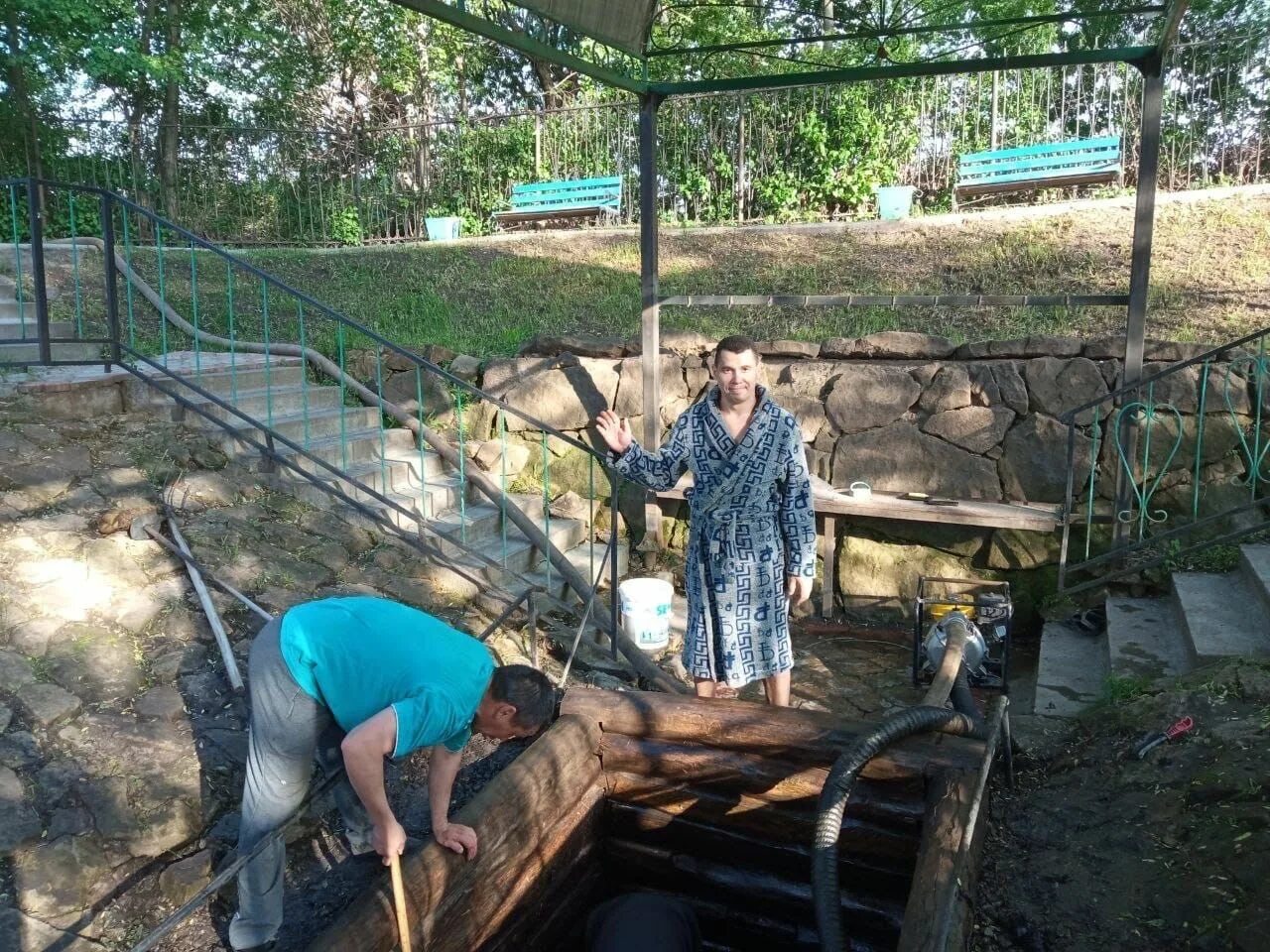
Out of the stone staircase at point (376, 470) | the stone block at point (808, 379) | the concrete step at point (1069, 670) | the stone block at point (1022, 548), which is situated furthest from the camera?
the stone block at point (808, 379)

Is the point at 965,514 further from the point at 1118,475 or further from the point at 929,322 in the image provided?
the point at 929,322

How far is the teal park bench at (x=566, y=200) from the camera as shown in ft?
36.9

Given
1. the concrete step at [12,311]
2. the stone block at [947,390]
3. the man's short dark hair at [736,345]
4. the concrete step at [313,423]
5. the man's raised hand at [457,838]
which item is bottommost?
the man's raised hand at [457,838]

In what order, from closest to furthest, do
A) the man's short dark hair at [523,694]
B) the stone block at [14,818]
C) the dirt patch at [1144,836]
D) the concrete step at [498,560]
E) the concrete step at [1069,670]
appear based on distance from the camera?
the man's short dark hair at [523,694] < the dirt patch at [1144,836] < the stone block at [14,818] < the concrete step at [1069,670] < the concrete step at [498,560]

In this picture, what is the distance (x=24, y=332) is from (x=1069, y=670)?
A: 5.87 metres

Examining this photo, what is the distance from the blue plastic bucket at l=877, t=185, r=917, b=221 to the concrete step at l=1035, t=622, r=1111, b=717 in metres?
5.74

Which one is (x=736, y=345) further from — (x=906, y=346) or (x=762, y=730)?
(x=906, y=346)

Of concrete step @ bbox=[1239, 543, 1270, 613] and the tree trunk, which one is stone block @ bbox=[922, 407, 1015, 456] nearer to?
concrete step @ bbox=[1239, 543, 1270, 613]

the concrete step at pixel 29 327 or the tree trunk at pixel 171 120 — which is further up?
the tree trunk at pixel 171 120

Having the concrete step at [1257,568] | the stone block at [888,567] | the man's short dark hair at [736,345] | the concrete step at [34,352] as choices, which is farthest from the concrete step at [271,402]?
the concrete step at [1257,568]

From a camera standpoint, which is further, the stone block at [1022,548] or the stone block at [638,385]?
the stone block at [638,385]

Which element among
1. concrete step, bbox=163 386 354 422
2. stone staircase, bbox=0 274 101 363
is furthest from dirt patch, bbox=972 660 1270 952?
stone staircase, bbox=0 274 101 363

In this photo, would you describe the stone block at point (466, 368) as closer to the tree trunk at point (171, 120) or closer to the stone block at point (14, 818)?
the stone block at point (14, 818)

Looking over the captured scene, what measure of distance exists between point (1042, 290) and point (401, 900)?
24.2ft
